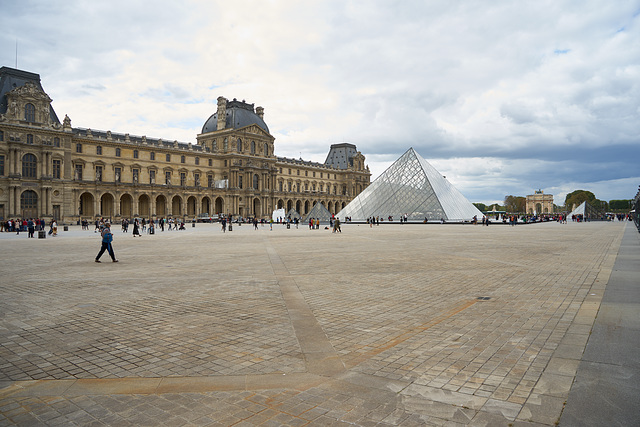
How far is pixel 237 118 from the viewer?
271 feet

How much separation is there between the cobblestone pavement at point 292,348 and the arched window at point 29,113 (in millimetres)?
53443

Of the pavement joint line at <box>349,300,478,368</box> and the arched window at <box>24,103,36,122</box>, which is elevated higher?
the arched window at <box>24,103,36,122</box>

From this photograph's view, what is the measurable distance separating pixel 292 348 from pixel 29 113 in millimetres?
61549

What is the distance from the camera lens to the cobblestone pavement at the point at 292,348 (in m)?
3.52

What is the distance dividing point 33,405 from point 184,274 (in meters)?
7.34

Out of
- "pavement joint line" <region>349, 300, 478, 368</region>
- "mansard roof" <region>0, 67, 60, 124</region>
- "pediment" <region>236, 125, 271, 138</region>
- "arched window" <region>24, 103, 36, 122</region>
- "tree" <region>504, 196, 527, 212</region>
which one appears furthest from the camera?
"tree" <region>504, 196, 527, 212</region>

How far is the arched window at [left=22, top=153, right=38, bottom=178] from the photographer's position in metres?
52.8

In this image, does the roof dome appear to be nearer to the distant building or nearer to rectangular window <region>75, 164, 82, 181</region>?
rectangular window <region>75, 164, 82, 181</region>

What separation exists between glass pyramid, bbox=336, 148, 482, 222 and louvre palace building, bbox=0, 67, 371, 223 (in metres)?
28.4

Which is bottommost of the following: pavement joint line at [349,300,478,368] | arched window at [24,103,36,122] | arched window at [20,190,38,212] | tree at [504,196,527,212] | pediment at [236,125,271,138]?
pavement joint line at [349,300,478,368]

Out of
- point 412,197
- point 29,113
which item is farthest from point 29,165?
point 412,197

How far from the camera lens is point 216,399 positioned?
12.1 ft

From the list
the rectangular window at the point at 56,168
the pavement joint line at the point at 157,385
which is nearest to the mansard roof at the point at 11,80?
the rectangular window at the point at 56,168

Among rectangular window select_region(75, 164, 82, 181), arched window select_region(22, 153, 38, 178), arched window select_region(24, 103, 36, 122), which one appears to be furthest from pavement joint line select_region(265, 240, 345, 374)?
Answer: rectangular window select_region(75, 164, 82, 181)
